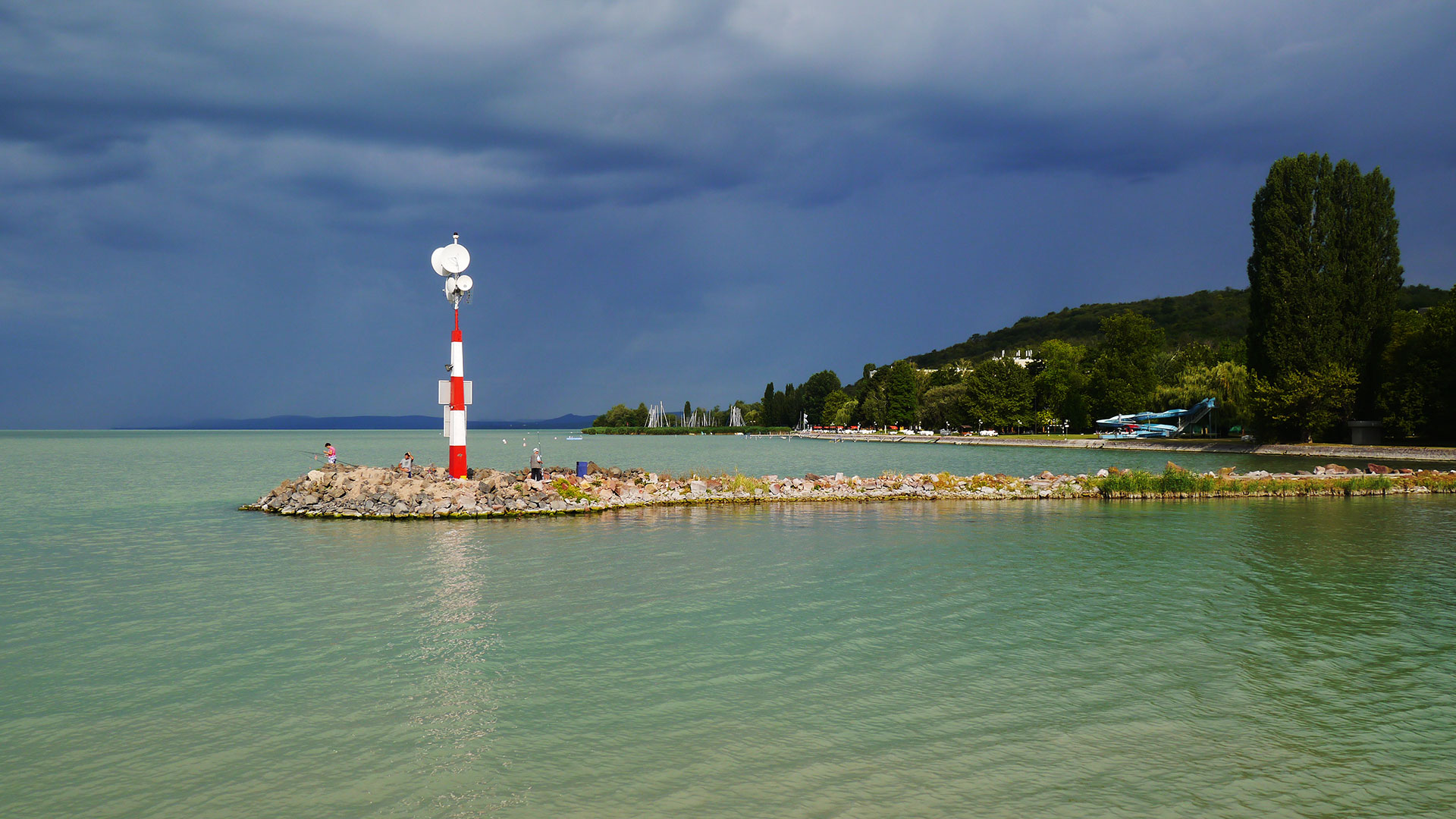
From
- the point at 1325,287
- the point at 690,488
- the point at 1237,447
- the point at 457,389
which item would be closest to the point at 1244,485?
the point at 690,488

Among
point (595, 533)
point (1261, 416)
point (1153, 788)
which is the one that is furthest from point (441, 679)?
point (1261, 416)

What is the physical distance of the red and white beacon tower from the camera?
26109 millimetres

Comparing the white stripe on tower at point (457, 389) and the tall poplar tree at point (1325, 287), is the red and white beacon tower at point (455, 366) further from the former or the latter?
the tall poplar tree at point (1325, 287)

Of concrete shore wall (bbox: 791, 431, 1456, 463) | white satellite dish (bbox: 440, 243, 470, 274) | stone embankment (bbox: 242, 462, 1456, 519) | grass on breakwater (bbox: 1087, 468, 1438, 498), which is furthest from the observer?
concrete shore wall (bbox: 791, 431, 1456, 463)

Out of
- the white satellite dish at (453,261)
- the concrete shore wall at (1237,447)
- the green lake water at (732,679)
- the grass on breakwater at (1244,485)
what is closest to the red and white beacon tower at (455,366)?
the white satellite dish at (453,261)

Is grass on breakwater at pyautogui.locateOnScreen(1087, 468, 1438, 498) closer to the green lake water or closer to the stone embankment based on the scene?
the stone embankment

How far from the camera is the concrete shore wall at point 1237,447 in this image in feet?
170

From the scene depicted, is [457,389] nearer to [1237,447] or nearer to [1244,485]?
[1244,485]

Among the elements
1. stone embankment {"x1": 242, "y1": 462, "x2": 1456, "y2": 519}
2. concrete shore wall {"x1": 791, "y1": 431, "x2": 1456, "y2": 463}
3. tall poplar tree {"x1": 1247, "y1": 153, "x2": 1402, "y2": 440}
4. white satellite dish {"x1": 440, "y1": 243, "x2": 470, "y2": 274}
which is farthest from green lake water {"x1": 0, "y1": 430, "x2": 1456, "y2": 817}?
tall poplar tree {"x1": 1247, "y1": 153, "x2": 1402, "y2": 440}

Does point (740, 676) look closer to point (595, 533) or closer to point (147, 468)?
point (595, 533)

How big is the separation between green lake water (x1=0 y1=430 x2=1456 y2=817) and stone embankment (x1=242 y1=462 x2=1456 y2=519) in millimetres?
6096

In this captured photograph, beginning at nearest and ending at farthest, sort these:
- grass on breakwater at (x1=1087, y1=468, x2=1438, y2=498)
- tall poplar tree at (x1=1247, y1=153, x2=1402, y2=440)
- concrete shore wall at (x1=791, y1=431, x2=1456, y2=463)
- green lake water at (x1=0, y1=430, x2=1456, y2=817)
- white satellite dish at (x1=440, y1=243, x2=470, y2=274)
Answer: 1. green lake water at (x1=0, y1=430, x2=1456, y2=817)
2. white satellite dish at (x1=440, y1=243, x2=470, y2=274)
3. grass on breakwater at (x1=1087, y1=468, x2=1438, y2=498)
4. concrete shore wall at (x1=791, y1=431, x2=1456, y2=463)
5. tall poplar tree at (x1=1247, y1=153, x2=1402, y2=440)

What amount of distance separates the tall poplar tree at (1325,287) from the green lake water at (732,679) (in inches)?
1912

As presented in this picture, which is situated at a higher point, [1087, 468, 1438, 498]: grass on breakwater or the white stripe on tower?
the white stripe on tower
